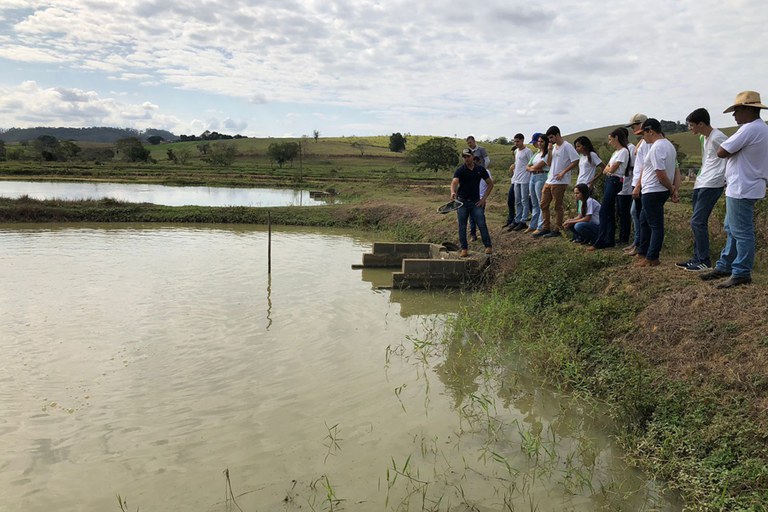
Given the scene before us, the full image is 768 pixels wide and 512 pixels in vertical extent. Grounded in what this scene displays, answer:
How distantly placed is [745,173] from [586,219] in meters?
3.35

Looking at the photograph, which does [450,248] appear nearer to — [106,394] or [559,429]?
[559,429]

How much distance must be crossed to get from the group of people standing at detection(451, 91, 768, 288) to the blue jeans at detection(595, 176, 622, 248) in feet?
0.05

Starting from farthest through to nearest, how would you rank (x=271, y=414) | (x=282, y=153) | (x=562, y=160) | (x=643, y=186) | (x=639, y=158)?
(x=282, y=153) → (x=562, y=160) → (x=639, y=158) → (x=643, y=186) → (x=271, y=414)

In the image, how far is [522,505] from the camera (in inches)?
141

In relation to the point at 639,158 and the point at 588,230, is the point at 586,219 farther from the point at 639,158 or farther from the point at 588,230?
the point at 639,158

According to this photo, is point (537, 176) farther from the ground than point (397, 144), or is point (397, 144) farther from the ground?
point (397, 144)

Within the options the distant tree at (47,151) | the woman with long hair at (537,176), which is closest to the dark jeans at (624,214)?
the woman with long hair at (537,176)

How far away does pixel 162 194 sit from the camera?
29.8 metres

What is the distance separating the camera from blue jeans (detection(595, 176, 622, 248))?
7758 millimetres

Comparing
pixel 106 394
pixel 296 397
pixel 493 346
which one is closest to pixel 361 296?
pixel 493 346

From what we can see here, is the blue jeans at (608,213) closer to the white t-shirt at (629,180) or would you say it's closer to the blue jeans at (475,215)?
the white t-shirt at (629,180)

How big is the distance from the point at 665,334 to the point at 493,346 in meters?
2.07

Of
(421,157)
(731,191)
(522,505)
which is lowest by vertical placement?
(522,505)

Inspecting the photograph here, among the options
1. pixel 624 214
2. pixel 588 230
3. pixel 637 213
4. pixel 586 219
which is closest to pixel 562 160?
pixel 586 219
